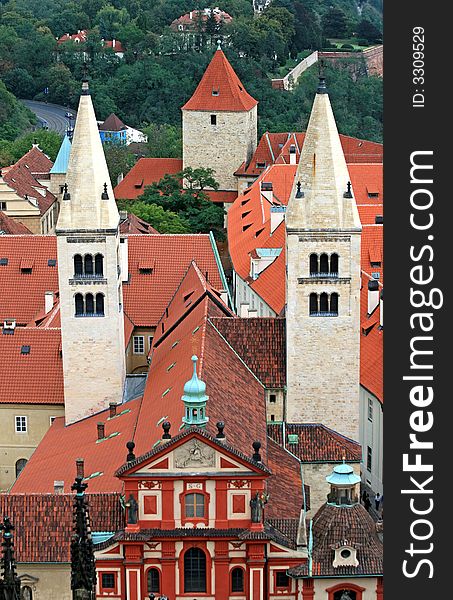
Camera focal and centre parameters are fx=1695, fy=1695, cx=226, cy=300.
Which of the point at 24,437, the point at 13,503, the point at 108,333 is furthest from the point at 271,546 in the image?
the point at 24,437

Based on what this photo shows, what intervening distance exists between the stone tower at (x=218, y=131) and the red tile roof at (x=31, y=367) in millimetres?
50944

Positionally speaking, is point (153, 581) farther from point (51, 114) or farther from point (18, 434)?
point (51, 114)

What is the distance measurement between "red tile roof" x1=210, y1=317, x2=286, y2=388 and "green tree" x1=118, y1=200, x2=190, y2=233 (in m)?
38.5

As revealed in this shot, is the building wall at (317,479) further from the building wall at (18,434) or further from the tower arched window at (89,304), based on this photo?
the building wall at (18,434)

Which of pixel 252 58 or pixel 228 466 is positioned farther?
pixel 252 58

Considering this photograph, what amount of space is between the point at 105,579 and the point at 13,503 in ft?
14.2

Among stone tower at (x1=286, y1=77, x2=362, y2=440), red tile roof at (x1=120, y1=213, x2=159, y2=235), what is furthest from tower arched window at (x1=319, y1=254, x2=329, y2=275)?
red tile roof at (x1=120, y1=213, x2=159, y2=235)

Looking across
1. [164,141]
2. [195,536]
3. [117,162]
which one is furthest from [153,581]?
[164,141]

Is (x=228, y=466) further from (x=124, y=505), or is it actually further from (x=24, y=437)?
(x=24, y=437)

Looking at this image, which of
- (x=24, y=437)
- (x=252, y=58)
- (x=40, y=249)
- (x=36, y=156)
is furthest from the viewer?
(x=252, y=58)

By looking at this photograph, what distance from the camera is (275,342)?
70938 millimetres

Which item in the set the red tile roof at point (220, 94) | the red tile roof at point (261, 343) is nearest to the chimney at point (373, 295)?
the red tile roof at point (261, 343)

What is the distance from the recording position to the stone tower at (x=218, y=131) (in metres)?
129

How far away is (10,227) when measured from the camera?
109m
